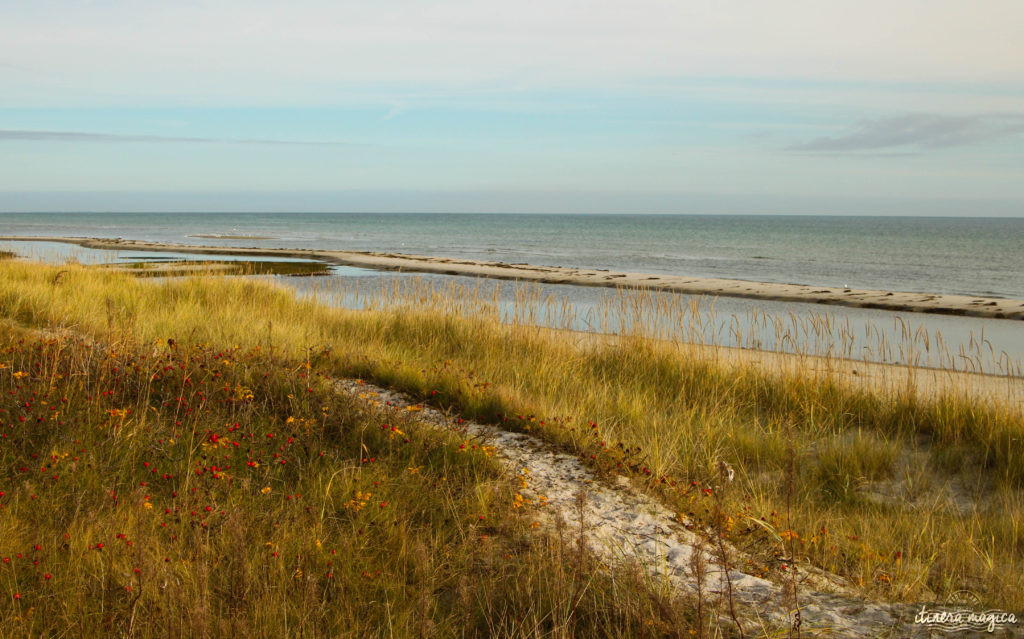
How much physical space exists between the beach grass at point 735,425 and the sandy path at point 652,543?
19 cm

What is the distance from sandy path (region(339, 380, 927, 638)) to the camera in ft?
10.7

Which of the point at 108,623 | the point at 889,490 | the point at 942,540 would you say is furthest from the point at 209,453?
the point at 889,490

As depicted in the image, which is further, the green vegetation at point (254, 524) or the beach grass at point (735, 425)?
the beach grass at point (735, 425)

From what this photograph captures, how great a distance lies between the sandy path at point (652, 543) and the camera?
327cm

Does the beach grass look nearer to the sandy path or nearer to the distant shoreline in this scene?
the sandy path

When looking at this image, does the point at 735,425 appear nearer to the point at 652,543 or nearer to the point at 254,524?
the point at 652,543

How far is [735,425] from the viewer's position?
718 centimetres

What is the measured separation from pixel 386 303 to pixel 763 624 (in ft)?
32.4

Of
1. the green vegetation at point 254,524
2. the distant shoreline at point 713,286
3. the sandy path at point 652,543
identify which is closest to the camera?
the green vegetation at point 254,524

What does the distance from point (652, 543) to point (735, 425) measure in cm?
326

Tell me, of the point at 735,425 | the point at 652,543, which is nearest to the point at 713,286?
the point at 735,425

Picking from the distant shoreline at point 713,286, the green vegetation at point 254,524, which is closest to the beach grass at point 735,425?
the green vegetation at point 254,524

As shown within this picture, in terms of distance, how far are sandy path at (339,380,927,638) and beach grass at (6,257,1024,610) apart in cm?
19

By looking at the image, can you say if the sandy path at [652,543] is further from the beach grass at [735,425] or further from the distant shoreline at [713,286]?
the distant shoreline at [713,286]
